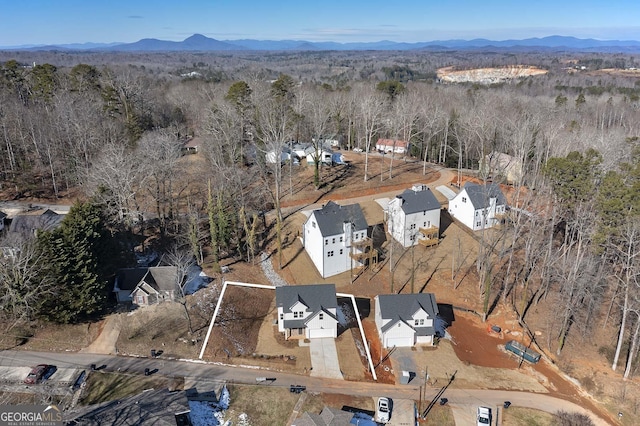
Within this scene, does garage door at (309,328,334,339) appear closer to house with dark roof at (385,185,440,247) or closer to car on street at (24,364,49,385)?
house with dark roof at (385,185,440,247)

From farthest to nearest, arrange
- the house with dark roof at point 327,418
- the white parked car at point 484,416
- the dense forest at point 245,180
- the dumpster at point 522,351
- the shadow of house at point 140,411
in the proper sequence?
the dumpster at point 522,351, the dense forest at point 245,180, the white parked car at point 484,416, the house with dark roof at point 327,418, the shadow of house at point 140,411

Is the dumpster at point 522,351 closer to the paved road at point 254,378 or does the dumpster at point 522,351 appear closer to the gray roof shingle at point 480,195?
the paved road at point 254,378

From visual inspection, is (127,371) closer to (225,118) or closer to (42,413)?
A: (42,413)

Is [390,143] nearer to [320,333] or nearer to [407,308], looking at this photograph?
[407,308]

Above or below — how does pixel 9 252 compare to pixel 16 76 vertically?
below

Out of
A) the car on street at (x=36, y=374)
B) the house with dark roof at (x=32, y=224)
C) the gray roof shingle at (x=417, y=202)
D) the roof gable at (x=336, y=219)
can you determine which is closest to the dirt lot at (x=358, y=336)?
the car on street at (x=36, y=374)

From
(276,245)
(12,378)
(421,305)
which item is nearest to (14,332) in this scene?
(12,378)
